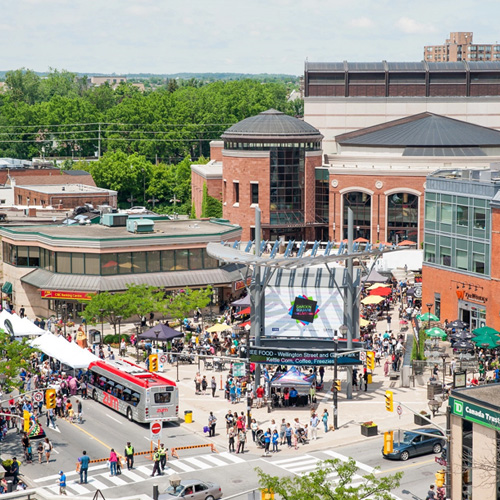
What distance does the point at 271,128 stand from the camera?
11650 cm

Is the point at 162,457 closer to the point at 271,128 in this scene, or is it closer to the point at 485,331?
the point at 485,331

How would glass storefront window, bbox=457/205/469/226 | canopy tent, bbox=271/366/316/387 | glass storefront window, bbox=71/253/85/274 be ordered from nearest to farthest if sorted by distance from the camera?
canopy tent, bbox=271/366/316/387
glass storefront window, bbox=457/205/469/226
glass storefront window, bbox=71/253/85/274

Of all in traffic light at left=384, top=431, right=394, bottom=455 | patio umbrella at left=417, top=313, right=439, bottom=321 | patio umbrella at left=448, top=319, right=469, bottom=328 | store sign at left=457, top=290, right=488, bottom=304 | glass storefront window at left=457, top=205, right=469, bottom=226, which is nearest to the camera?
traffic light at left=384, top=431, right=394, bottom=455

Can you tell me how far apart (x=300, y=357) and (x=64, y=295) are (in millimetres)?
29795

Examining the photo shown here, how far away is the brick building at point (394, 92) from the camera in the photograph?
465ft

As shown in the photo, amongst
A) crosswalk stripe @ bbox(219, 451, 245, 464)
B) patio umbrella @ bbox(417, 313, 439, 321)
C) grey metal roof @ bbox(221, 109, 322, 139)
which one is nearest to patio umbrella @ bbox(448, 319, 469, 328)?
patio umbrella @ bbox(417, 313, 439, 321)

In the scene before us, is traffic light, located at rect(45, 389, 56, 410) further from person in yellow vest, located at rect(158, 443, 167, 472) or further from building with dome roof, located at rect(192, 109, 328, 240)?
building with dome roof, located at rect(192, 109, 328, 240)

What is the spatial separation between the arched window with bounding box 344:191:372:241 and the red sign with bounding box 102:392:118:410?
182 feet

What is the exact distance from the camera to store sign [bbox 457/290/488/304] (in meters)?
76.5

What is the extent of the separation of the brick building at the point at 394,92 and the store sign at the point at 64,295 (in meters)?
64.9

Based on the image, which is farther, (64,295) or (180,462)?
(64,295)

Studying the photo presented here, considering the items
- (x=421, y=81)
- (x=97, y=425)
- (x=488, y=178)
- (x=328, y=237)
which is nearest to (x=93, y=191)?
(x=328, y=237)

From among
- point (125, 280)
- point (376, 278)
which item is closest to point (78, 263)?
point (125, 280)

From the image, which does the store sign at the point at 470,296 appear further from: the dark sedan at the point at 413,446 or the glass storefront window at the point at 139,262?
the dark sedan at the point at 413,446
